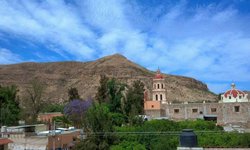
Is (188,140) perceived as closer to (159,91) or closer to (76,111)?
(76,111)

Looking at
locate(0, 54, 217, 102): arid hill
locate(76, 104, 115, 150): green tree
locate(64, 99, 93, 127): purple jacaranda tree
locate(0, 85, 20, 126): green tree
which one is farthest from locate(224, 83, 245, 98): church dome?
locate(0, 54, 217, 102): arid hill

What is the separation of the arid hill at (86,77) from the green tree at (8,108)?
47710 millimetres

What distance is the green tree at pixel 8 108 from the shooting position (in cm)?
Result: 3274

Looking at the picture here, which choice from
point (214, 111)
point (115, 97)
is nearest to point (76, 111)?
point (115, 97)

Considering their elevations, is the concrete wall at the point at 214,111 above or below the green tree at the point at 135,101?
below

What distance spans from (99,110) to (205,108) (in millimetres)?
21139

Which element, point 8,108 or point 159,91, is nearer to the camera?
point 8,108

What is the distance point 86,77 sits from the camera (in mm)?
101625

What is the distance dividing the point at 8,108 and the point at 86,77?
66.8 m

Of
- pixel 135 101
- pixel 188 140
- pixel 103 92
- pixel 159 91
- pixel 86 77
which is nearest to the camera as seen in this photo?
pixel 188 140

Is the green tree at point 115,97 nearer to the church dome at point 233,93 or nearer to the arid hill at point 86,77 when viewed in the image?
the church dome at point 233,93

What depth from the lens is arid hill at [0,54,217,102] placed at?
9262 centimetres

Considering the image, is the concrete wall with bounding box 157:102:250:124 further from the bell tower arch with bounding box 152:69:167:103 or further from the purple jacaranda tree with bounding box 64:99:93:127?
the purple jacaranda tree with bounding box 64:99:93:127

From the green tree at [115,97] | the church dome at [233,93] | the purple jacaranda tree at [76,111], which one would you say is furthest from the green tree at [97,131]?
the church dome at [233,93]
